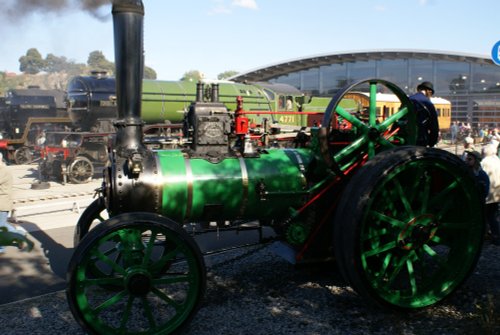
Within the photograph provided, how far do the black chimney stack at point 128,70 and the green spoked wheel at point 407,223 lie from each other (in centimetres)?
189

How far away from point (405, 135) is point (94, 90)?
1157cm

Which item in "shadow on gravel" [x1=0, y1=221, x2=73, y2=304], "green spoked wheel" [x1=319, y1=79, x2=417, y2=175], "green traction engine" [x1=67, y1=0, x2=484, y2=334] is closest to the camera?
"green traction engine" [x1=67, y1=0, x2=484, y2=334]

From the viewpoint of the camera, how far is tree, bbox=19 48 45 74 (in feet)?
453

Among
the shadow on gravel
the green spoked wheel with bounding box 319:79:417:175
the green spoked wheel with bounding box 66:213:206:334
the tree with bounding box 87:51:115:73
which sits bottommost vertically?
the shadow on gravel

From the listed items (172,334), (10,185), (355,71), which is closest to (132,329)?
(172,334)

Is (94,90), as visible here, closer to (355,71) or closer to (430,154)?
(430,154)

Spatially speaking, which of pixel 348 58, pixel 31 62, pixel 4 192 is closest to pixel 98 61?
pixel 31 62

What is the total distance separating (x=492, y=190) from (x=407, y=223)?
324 centimetres

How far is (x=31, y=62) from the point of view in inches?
5463

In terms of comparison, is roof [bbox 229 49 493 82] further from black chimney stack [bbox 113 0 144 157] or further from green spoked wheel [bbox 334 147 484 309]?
black chimney stack [bbox 113 0 144 157]

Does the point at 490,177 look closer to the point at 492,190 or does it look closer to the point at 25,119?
the point at 492,190

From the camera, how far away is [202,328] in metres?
3.86

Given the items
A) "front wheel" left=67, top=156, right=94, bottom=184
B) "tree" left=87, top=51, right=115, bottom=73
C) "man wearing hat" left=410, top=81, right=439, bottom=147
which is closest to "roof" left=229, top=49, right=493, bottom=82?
"front wheel" left=67, top=156, right=94, bottom=184

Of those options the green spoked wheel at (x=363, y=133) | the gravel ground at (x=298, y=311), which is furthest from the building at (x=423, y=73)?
the gravel ground at (x=298, y=311)
